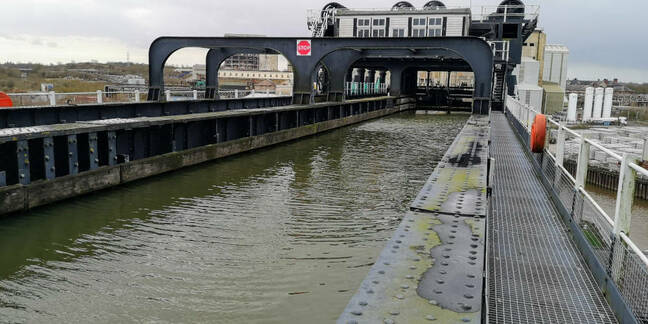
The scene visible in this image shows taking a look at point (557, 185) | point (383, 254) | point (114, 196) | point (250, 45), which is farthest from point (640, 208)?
point (383, 254)

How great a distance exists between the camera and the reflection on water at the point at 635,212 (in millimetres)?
25073

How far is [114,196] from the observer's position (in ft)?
35.3

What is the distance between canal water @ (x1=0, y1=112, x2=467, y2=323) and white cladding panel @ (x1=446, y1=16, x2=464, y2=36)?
3769 centimetres

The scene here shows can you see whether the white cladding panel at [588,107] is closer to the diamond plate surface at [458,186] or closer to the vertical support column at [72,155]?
the diamond plate surface at [458,186]

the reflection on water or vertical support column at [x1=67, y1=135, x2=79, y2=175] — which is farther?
the reflection on water

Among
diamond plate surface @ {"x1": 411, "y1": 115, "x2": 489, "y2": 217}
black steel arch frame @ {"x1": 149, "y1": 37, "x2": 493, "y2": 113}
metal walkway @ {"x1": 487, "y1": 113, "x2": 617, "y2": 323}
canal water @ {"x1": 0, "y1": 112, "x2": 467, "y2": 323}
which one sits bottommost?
canal water @ {"x1": 0, "y1": 112, "x2": 467, "y2": 323}

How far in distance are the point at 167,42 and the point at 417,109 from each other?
2973 cm

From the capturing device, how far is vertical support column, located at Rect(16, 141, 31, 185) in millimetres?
9242

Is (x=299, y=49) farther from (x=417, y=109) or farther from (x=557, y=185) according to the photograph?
(x=417, y=109)

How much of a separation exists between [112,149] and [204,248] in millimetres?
5338

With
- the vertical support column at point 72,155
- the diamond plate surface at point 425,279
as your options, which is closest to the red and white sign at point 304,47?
the vertical support column at point 72,155

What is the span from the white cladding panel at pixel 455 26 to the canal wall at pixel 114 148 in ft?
104

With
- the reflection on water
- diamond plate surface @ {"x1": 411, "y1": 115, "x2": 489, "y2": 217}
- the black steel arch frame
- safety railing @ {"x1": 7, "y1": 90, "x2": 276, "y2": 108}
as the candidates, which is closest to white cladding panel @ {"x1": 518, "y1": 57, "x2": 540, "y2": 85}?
the reflection on water

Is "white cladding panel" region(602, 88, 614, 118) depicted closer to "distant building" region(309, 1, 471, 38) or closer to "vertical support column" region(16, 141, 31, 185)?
"distant building" region(309, 1, 471, 38)
